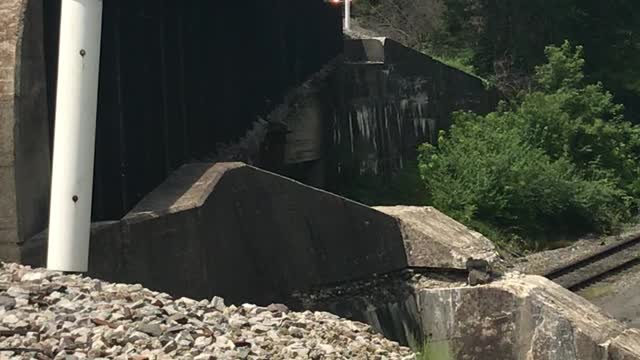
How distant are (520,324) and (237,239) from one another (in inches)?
150

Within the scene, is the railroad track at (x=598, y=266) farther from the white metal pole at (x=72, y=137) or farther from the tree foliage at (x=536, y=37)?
the white metal pole at (x=72, y=137)

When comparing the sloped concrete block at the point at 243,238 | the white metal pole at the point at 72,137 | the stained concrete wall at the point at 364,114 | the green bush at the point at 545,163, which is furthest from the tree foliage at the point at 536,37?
the white metal pole at the point at 72,137

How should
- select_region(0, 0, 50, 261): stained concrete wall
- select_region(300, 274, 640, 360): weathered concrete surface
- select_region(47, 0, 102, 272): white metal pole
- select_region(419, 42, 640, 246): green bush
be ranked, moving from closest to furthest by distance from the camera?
select_region(47, 0, 102, 272): white metal pole → select_region(0, 0, 50, 261): stained concrete wall → select_region(300, 274, 640, 360): weathered concrete surface → select_region(419, 42, 640, 246): green bush

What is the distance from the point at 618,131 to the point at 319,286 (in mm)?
16036

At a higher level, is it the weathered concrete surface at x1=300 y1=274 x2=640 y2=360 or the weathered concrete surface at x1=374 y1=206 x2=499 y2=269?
the weathered concrete surface at x1=374 y1=206 x2=499 y2=269

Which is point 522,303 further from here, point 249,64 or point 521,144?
point 521,144

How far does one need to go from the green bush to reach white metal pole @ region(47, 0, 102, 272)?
12.1 meters

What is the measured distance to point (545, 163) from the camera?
21562 mm

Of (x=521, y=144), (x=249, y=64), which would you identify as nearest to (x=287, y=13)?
(x=249, y=64)

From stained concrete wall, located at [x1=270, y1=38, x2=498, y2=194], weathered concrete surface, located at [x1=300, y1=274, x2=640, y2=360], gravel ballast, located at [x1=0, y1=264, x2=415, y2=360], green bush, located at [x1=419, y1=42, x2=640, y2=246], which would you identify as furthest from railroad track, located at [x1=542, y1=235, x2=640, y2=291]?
gravel ballast, located at [x1=0, y1=264, x2=415, y2=360]

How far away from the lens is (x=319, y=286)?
10.6m

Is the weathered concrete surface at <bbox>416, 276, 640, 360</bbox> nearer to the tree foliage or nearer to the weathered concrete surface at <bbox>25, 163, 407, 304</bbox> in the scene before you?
the weathered concrete surface at <bbox>25, 163, 407, 304</bbox>

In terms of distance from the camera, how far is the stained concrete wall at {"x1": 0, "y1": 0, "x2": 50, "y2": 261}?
794 centimetres

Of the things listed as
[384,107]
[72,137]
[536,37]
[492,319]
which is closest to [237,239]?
[72,137]
